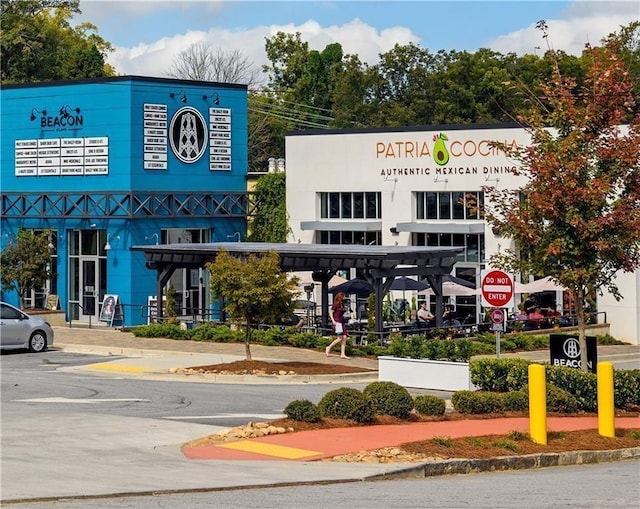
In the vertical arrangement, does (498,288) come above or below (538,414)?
above

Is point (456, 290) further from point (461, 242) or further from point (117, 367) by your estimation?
point (117, 367)

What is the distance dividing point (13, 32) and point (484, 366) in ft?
218

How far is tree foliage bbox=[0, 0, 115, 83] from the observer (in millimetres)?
83688

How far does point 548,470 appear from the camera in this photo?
1783 cm

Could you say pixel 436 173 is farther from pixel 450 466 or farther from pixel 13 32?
pixel 13 32

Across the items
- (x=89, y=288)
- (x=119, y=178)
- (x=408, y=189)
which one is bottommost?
(x=89, y=288)

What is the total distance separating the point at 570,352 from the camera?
24516 mm

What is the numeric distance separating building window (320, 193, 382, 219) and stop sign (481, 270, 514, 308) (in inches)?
978

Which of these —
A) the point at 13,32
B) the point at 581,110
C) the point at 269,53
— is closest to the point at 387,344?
the point at 581,110

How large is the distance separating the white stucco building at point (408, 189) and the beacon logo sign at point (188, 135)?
143 inches

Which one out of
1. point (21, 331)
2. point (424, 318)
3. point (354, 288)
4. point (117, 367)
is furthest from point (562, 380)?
point (354, 288)

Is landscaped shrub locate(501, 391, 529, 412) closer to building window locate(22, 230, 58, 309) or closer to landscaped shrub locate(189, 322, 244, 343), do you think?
landscaped shrub locate(189, 322, 244, 343)

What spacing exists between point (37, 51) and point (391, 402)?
70651 mm

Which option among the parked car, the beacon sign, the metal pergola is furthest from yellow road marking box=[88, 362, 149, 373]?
the beacon sign
